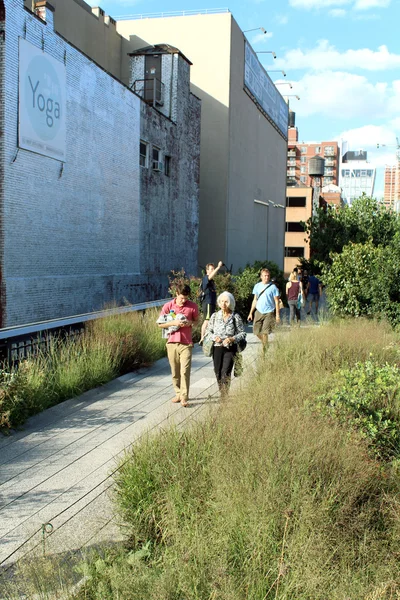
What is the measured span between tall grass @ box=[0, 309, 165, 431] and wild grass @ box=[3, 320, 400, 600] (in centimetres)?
272

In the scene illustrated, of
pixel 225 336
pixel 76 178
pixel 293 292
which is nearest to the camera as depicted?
pixel 225 336

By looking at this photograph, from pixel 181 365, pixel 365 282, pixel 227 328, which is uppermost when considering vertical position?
pixel 365 282

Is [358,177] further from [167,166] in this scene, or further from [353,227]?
[353,227]

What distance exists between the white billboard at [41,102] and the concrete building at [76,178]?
0.03m

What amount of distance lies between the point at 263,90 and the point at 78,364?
3617cm

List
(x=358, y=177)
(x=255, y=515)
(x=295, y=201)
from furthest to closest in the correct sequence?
Answer: (x=358, y=177) < (x=295, y=201) < (x=255, y=515)

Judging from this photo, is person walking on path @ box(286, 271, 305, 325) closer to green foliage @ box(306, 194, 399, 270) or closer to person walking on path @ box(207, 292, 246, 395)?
green foliage @ box(306, 194, 399, 270)

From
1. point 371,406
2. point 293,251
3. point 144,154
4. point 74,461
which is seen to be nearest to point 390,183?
point 293,251

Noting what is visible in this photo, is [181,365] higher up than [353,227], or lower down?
lower down

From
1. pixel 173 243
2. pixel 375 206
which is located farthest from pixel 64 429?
pixel 173 243

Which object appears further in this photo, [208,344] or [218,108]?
[218,108]

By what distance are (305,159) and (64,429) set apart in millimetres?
136816

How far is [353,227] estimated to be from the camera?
2052 cm

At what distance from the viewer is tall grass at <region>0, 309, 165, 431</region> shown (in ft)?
23.6
